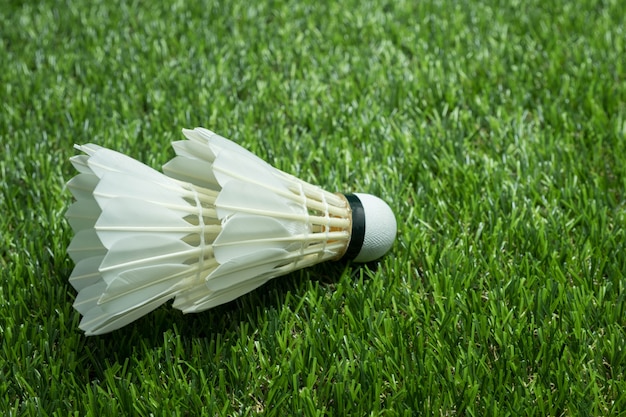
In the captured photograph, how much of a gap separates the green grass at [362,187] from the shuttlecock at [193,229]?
0.13 m

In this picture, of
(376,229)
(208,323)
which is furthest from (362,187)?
(208,323)

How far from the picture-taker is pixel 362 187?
2.29m

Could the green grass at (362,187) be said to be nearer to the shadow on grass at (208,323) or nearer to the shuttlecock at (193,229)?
the shadow on grass at (208,323)

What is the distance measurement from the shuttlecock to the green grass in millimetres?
126

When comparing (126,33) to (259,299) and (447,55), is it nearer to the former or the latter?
(447,55)

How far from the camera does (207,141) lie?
5.70ft

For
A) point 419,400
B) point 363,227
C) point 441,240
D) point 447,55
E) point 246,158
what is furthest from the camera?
point 447,55

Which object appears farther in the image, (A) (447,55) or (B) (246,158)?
(A) (447,55)

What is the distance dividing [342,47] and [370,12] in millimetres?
316

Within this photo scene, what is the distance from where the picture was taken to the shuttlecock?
1582 mm

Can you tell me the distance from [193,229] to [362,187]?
784 millimetres

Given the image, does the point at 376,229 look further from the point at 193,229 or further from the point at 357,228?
the point at 193,229

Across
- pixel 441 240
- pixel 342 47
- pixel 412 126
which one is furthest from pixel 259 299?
pixel 342 47

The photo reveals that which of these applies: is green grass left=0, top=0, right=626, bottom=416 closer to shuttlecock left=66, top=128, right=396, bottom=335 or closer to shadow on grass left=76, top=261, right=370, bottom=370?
shadow on grass left=76, top=261, right=370, bottom=370
